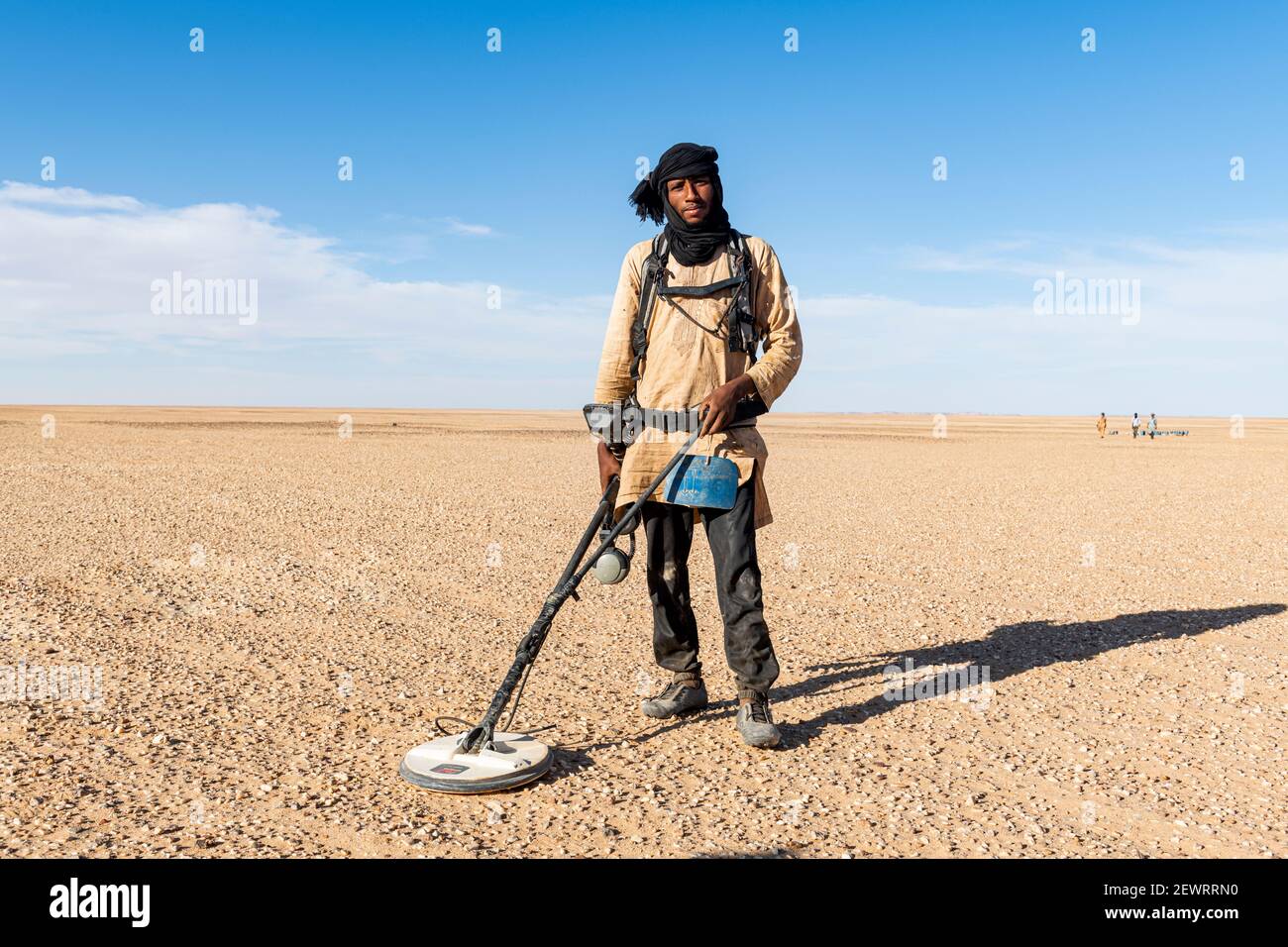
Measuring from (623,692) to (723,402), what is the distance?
2180 millimetres

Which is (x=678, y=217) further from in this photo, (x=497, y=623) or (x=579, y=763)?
(x=497, y=623)

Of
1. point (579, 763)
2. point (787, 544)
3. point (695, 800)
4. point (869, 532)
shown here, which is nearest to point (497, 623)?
point (579, 763)

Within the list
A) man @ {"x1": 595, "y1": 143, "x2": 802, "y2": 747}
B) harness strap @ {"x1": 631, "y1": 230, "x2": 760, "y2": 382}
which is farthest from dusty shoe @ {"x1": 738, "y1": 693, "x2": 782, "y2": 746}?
harness strap @ {"x1": 631, "y1": 230, "x2": 760, "y2": 382}

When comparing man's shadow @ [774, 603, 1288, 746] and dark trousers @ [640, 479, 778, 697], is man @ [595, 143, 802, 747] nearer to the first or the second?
dark trousers @ [640, 479, 778, 697]

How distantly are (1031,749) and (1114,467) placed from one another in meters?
27.0

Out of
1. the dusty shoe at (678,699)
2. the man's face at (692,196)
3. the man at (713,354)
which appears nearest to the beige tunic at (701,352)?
the man at (713,354)

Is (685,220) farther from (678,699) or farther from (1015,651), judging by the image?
(1015,651)

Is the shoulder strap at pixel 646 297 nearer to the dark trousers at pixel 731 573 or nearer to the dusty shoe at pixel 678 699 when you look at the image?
the dark trousers at pixel 731 573

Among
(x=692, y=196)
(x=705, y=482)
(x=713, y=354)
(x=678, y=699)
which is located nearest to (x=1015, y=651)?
(x=678, y=699)

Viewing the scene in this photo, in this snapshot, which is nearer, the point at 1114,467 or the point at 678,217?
the point at 678,217

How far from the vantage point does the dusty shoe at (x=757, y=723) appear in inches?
188

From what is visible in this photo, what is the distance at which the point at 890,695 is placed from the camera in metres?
5.89

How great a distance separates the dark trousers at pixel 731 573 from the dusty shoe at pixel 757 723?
0.06m

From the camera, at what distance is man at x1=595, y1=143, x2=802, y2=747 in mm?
4730
